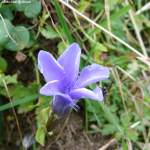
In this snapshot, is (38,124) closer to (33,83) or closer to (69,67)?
(33,83)

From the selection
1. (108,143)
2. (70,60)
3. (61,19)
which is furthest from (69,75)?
(108,143)

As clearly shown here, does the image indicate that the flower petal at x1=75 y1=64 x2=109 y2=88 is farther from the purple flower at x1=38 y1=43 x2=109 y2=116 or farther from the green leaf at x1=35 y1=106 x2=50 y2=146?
the green leaf at x1=35 y1=106 x2=50 y2=146

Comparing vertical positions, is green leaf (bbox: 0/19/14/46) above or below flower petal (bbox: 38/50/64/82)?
below

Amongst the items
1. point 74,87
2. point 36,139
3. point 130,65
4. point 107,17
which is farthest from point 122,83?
point 74,87

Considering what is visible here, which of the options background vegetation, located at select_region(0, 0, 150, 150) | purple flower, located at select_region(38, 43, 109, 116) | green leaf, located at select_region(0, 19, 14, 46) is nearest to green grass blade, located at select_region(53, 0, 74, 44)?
background vegetation, located at select_region(0, 0, 150, 150)

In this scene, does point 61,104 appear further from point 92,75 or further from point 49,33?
point 49,33
